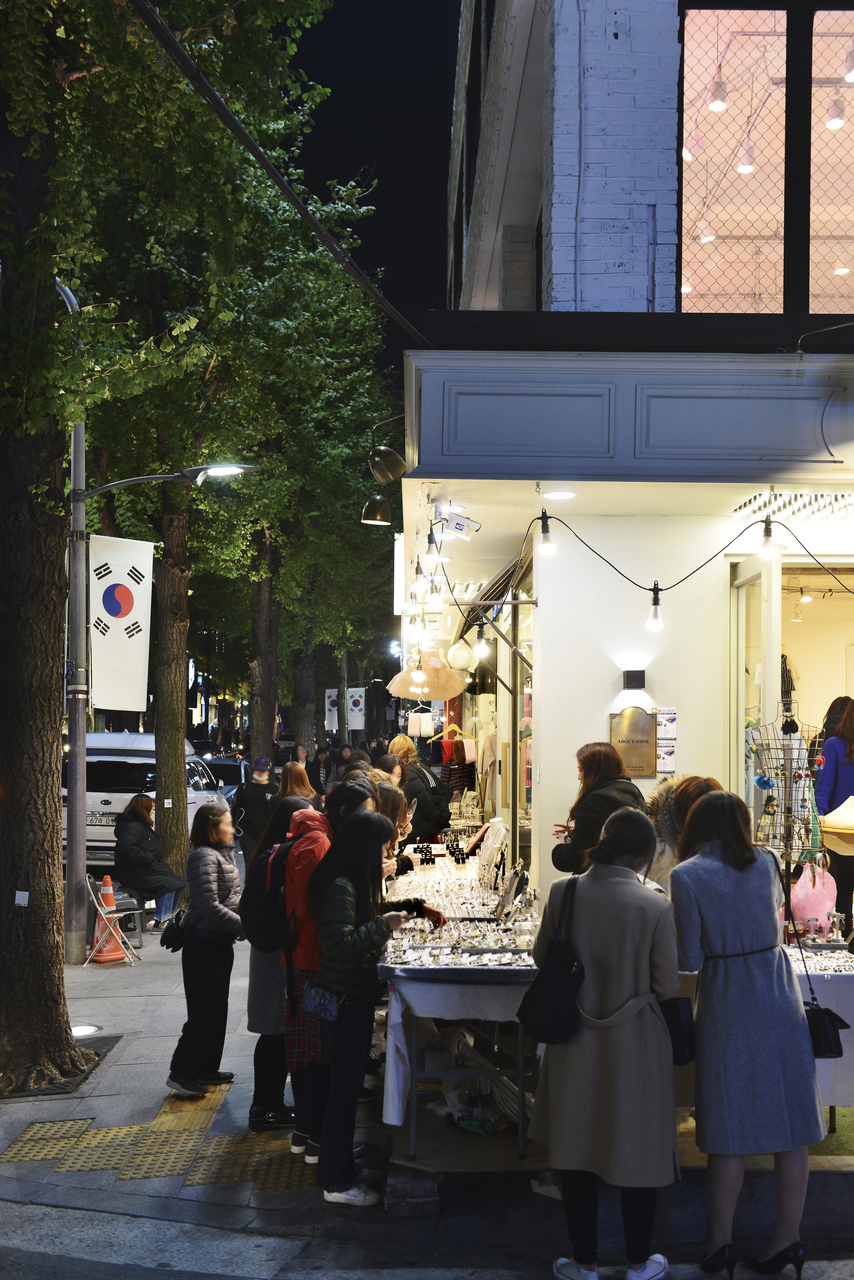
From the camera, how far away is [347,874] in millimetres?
5398

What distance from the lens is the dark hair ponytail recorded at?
179 inches

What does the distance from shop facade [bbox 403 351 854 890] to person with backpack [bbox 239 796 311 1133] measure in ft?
8.88

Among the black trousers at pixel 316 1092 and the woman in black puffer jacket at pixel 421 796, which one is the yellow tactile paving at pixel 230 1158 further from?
the woman in black puffer jacket at pixel 421 796

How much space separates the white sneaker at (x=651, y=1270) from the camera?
14.9 ft

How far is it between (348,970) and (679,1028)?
5.33 feet

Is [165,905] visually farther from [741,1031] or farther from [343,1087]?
[741,1031]

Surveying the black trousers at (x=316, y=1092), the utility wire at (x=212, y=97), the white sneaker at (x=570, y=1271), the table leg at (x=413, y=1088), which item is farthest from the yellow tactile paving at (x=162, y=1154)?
the utility wire at (x=212, y=97)

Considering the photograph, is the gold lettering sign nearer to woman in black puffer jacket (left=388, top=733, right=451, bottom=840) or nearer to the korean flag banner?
woman in black puffer jacket (left=388, top=733, right=451, bottom=840)

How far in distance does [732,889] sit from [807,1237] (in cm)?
196

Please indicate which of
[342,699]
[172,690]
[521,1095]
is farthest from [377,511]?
[342,699]

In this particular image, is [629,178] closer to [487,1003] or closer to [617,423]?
[617,423]

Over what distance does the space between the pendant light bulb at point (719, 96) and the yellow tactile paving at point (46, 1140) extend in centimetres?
892

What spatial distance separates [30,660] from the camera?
25.3 ft

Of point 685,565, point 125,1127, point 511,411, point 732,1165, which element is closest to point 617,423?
point 511,411
